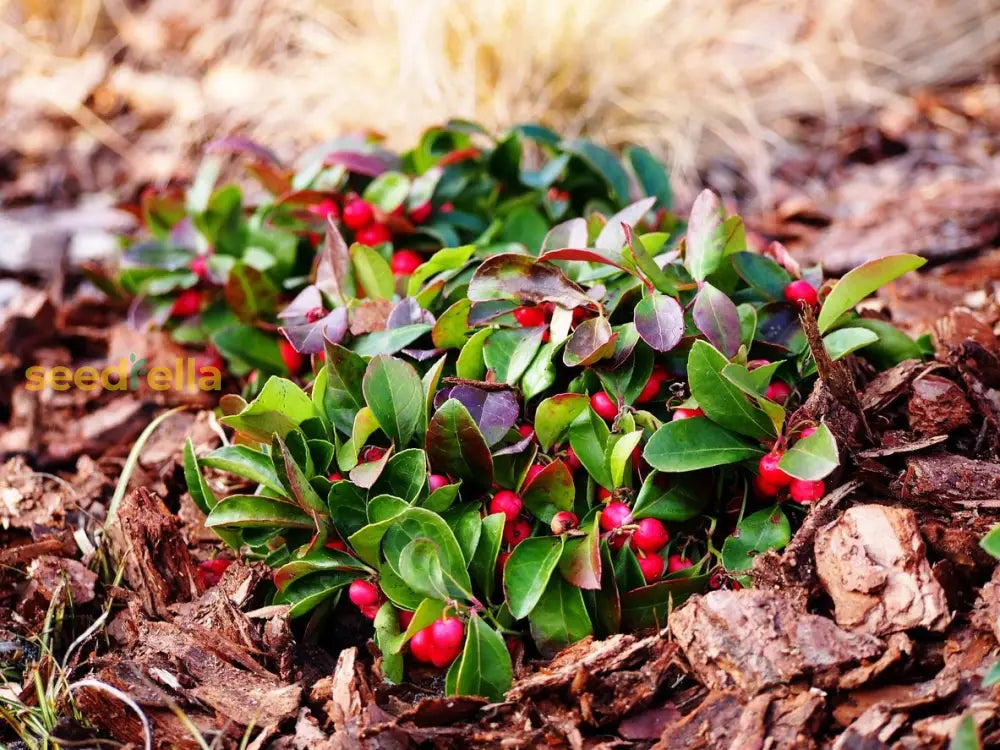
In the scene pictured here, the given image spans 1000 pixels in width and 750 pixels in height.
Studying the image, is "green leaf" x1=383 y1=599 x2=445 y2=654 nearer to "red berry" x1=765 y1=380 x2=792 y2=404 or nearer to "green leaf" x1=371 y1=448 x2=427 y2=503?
"green leaf" x1=371 y1=448 x2=427 y2=503

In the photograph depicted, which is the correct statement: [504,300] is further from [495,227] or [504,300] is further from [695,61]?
[695,61]

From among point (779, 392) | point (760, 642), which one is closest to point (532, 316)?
point (779, 392)

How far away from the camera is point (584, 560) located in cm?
132

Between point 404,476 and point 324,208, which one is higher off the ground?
point 324,208

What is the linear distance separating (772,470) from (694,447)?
0.40ft

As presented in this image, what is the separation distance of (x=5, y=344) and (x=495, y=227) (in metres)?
1.34

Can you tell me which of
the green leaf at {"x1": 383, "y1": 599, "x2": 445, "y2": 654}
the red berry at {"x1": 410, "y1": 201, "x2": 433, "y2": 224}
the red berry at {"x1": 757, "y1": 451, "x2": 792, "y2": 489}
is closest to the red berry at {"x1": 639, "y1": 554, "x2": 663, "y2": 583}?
the red berry at {"x1": 757, "y1": 451, "x2": 792, "y2": 489}

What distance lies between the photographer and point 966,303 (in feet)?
7.22

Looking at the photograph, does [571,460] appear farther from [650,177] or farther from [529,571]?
[650,177]

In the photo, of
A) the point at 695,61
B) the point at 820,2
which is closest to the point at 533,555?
the point at 695,61

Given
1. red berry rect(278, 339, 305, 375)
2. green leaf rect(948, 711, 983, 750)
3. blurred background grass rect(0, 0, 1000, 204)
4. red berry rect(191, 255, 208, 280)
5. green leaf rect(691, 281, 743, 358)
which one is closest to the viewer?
green leaf rect(948, 711, 983, 750)

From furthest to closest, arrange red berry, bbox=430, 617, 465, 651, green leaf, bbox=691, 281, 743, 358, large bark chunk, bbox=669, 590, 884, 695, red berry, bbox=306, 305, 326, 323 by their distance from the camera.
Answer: red berry, bbox=306, 305, 326, 323
green leaf, bbox=691, 281, 743, 358
red berry, bbox=430, 617, 465, 651
large bark chunk, bbox=669, 590, 884, 695

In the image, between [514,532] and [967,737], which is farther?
[514,532]

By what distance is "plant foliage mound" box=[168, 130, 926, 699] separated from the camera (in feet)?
4.39
